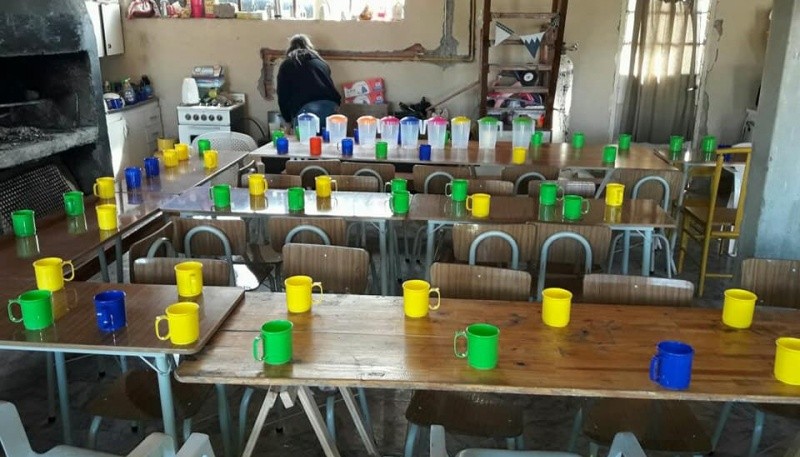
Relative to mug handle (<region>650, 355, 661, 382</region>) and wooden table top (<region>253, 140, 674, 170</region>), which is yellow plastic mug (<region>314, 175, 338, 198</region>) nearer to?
wooden table top (<region>253, 140, 674, 170</region>)

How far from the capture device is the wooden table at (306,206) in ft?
11.8

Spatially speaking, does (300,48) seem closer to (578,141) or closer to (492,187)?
(578,141)

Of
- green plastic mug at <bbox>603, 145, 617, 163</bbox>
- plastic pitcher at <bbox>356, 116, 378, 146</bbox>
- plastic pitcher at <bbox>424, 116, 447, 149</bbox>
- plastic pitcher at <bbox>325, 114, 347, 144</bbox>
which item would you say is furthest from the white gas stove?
green plastic mug at <bbox>603, 145, 617, 163</bbox>

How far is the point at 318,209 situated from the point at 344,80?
4268 mm

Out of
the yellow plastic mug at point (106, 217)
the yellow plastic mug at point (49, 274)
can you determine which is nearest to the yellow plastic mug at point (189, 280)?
the yellow plastic mug at point (49, 274)

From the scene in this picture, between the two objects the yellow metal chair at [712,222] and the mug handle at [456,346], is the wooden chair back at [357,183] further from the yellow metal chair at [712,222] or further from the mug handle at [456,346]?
the mug handle at [456,346]

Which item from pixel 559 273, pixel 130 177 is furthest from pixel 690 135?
pixel 130 177

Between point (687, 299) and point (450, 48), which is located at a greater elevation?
point (450, 48)

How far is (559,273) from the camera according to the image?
12.0 ft

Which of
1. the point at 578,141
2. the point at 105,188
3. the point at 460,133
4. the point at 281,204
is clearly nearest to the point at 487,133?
the point at 460,133

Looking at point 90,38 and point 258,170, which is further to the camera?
point 258,170

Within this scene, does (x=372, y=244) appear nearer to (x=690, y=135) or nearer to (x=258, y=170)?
(x=258, y=170)

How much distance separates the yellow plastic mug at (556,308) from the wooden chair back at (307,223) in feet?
4.40

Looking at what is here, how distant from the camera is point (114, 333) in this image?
2115 millimetres
